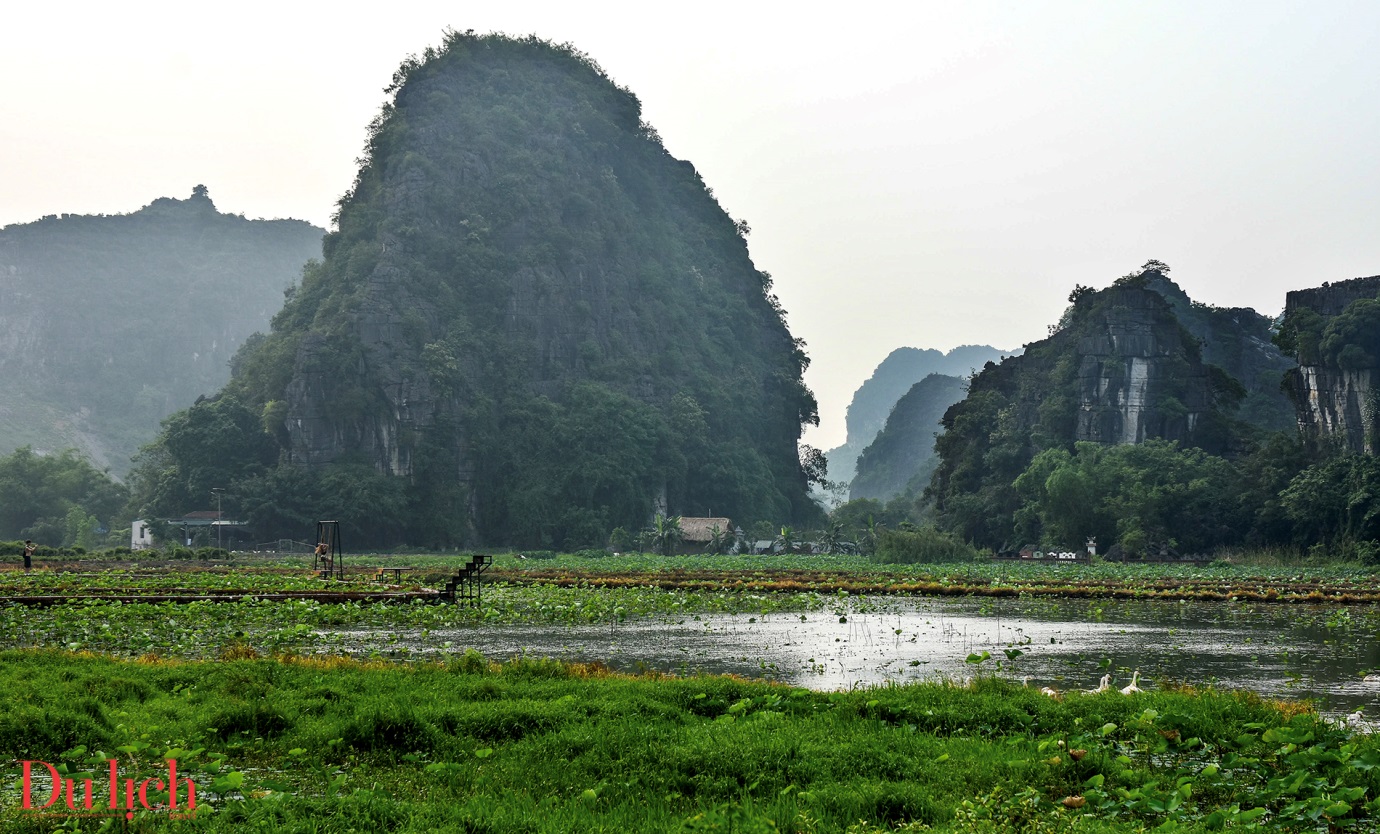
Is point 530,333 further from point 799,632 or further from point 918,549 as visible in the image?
point 799,632

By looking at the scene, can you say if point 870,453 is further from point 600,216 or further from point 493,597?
point 493,597

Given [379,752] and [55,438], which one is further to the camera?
[55,438]

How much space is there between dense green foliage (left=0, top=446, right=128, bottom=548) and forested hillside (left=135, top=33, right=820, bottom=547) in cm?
544

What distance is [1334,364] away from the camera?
210 feet

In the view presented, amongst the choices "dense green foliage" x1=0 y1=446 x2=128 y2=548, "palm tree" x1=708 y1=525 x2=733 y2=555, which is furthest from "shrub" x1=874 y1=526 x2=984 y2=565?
"dense green foliage" x1=0 y1=446 x2=128 y2=548

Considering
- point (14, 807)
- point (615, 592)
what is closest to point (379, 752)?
point (14, 807)

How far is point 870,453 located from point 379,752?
187027 millimetres

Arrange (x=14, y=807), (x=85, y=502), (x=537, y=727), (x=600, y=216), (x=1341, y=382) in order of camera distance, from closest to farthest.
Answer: (x=14, y=807) < (x=537, y=727) < (x=1341, y=382) < (x=85, y=502) < (x=600, y=216)

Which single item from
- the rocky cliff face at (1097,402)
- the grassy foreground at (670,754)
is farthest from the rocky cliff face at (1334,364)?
the grassy foreground at (670,754)

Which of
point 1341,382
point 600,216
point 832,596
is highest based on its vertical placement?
point 600,216

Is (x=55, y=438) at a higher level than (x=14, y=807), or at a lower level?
higher

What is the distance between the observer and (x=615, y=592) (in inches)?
Answer: 1443

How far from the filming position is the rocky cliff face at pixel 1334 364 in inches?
2440

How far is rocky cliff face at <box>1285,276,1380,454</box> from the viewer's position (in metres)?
62.0
